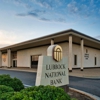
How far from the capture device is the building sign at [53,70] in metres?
5.29

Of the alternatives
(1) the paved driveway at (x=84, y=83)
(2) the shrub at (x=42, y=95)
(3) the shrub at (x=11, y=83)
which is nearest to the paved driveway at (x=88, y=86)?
(1) the paved driveway at (x=84, y=83)

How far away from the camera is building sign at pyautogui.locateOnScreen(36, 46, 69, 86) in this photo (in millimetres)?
5289

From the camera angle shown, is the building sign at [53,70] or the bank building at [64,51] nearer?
the building sign at [53,70]

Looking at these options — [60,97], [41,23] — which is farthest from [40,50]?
[60,97]

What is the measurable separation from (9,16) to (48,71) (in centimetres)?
1022

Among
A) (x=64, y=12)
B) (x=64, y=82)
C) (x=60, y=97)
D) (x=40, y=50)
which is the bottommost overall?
(x=64, y=82)

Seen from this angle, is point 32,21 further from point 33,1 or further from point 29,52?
point 29,52

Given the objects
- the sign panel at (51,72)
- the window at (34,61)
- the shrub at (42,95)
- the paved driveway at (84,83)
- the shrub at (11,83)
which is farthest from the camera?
the window at (34,61)

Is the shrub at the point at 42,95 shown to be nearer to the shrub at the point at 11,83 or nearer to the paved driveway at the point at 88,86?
the shrub at the point at 11,83

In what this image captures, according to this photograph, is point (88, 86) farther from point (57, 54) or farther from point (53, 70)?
point (57, 54)

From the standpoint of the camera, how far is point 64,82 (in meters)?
6.23

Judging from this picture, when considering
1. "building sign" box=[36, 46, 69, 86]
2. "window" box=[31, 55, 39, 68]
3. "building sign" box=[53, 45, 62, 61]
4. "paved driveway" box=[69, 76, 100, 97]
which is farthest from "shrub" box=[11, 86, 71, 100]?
"window" box=[31, 55, 39, 68]

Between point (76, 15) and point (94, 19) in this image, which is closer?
point (76, 15)

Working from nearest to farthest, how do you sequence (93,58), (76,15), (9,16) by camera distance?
(9,16) < (76,15) < (93,58)
